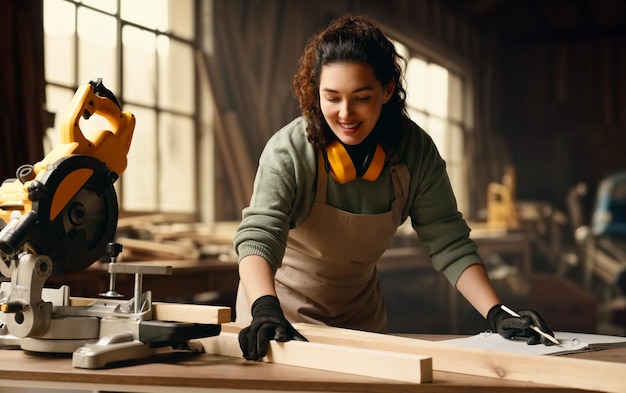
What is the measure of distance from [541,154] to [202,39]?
2768 millimetres

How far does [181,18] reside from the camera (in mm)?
5484

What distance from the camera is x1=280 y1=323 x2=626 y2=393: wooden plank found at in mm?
1273

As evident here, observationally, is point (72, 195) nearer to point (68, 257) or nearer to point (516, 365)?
point (68, 257)

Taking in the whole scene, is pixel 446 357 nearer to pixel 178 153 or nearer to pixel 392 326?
pixel 178 153

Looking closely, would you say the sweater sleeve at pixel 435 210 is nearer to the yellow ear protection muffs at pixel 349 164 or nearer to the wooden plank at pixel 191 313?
the yellow ear protection muffs at pixel 349 164

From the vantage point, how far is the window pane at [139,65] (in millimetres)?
4848

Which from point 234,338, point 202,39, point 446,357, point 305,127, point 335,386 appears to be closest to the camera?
point 335,386

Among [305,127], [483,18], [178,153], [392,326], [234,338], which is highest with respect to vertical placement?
[483,18]

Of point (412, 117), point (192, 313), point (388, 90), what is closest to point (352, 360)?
point (192, 313)

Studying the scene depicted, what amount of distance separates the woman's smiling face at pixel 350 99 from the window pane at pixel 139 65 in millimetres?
3194

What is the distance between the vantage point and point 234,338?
1555 millimetres

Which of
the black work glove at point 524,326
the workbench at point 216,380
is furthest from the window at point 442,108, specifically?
the workbench at point 216,380

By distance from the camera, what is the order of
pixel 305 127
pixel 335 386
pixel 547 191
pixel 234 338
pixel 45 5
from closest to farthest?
1. pixel 335 386
2. pixel 234 338
3. pixel 305 127
4. pixel 45 5
5. pixel 547 191

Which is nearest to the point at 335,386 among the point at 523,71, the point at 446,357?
the point at 446,357
